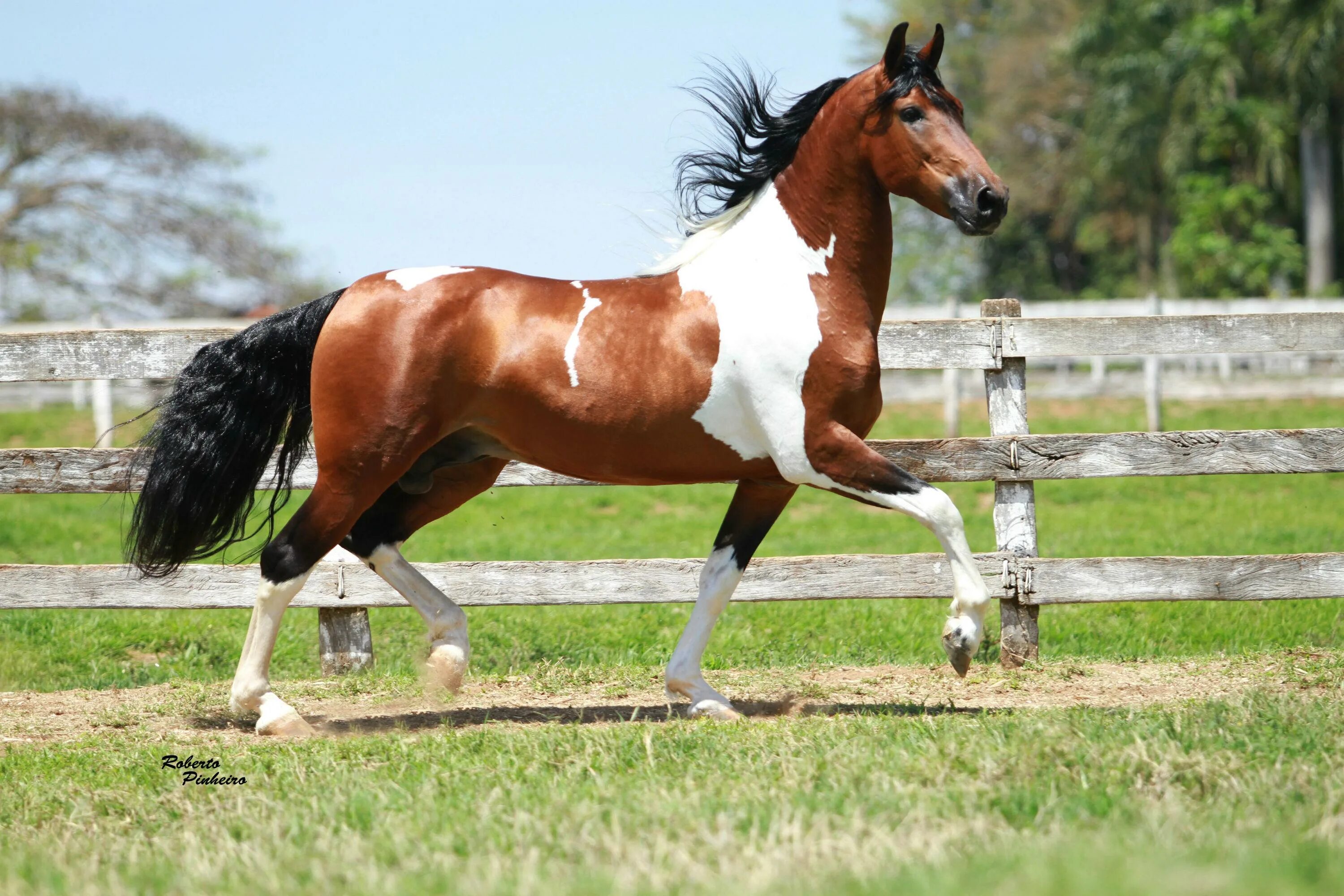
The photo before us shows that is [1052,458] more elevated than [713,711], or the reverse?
Answer: [1052,458]

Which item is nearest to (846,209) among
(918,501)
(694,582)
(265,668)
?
(918,501)

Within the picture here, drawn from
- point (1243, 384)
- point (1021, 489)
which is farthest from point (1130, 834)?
point (1243, 384)

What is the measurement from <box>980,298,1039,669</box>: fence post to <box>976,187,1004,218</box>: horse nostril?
1.50 meters

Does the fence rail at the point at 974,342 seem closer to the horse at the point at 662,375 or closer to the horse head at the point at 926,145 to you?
the horse at the point at 662,375

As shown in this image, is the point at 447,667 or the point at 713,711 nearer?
the point at 713,711

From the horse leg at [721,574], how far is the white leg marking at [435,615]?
2.73 ft

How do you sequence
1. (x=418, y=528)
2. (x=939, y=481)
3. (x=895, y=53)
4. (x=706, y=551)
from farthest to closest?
(x=706, y=551), (x=939, y=481), (x=418, y=528), (x=895, y=53)

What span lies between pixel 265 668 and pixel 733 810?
2368 millimetres

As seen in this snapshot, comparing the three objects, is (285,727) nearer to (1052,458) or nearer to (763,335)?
(763,335)

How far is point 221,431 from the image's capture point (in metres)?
4.91

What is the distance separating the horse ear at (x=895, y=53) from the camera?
14.3ft

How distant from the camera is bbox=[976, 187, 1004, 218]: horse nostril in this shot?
4375 millimetres

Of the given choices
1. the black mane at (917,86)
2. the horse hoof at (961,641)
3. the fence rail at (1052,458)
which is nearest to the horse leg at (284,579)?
the fence rail at (1052,458)

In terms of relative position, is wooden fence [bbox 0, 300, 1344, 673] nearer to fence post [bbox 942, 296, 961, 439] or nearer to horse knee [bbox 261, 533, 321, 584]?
horse knee [bbox 261, 533, 321, 584]
